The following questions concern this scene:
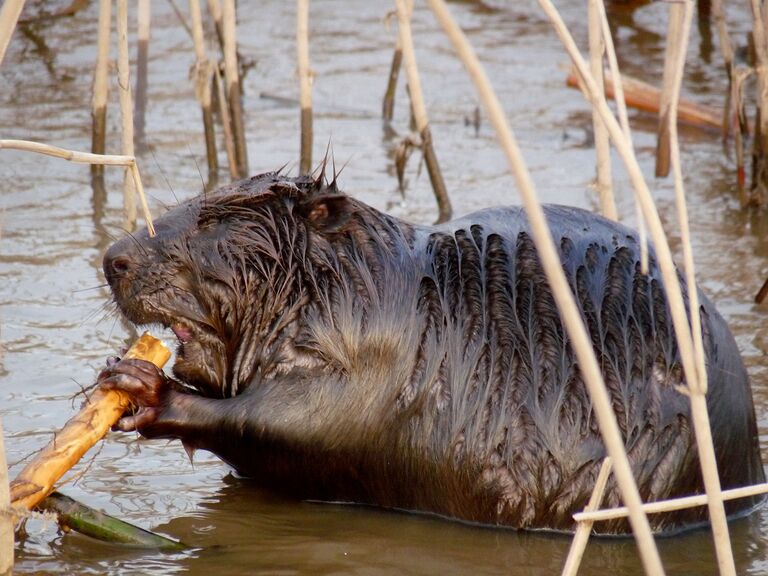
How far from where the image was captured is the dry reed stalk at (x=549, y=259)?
188 centimetres

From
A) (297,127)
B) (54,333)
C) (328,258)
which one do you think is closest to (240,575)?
(328,258)

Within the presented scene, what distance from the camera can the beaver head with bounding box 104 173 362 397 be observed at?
356cm

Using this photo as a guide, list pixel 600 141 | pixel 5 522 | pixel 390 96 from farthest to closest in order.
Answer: pixel 390 96, pixel 600 141, pixel 5 522

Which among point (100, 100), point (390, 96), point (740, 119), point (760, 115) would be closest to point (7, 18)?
point (100, 100)

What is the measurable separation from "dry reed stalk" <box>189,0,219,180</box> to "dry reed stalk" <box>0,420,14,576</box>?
12.6 ft

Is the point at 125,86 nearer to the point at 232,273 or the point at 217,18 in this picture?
the point at 232,273

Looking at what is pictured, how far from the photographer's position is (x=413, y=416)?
351 centimetres

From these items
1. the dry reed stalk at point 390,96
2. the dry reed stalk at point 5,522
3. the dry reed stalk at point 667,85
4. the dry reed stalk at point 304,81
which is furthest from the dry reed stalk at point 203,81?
the dry reed stalk at point 5,522

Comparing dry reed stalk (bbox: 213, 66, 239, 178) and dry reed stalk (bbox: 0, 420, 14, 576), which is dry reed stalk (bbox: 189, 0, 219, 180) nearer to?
dry reed stalk (bbox: 213, 66, 239, 178)

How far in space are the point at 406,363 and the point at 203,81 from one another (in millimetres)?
3226

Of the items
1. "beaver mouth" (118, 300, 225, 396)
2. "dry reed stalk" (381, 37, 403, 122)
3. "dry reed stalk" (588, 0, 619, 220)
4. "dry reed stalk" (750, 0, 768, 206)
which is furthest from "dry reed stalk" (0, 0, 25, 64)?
"dry reed stalk" (381, 37, 403, 122)

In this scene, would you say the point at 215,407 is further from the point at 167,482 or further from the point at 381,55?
the point at 381,55

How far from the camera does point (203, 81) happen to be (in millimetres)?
6320

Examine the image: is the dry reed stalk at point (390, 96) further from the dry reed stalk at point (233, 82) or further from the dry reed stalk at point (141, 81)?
the dry reed stalk at point (141, 81)
